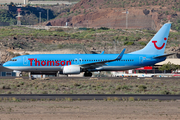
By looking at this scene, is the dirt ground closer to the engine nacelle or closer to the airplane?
the engine nacelle

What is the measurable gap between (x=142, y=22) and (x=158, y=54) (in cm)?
14260

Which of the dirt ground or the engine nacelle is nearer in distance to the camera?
the dirt ground

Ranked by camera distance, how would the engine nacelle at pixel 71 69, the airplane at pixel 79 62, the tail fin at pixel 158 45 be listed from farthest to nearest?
the tail fin at pixel 158 45
the airplane at pixel 79 62
the engine nacelle at pixel 71 69

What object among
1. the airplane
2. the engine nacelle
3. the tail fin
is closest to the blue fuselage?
the airplane

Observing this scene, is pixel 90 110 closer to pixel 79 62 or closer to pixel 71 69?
pixel 71 69

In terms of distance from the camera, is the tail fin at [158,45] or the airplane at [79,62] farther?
the tail fin at [158,45]

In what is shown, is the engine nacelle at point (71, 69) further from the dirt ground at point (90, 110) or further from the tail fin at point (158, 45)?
the dirt ground at point (90, 110)

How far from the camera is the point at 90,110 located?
21.0 meters

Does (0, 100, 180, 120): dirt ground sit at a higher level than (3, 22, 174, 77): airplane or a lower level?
higher

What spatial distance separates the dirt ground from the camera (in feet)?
62.7

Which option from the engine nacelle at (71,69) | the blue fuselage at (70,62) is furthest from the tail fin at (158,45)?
the engine nacelle at (71,69)

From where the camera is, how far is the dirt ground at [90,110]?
1911 centimetres

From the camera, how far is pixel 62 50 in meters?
90.4

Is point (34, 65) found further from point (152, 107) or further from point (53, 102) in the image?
point (152, 107)
